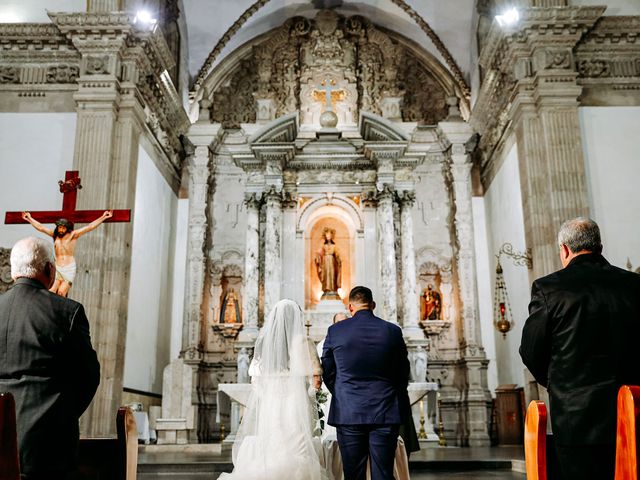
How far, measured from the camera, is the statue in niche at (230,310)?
13.3 meters

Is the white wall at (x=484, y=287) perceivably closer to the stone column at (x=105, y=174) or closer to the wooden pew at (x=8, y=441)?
the stone column at (x=105, y=174)

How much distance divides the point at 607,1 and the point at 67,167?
9.06 metres

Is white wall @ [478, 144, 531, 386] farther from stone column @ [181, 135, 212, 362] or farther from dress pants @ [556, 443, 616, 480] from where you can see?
dress pants @ [556, 443, 616, 480]

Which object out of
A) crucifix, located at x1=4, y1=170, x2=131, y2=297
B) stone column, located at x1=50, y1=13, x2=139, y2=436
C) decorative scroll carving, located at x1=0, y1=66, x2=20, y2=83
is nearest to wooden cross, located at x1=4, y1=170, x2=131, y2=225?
crucifix, located at x1=4, y1=170, x2=131, y2=297

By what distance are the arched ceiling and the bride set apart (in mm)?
10682

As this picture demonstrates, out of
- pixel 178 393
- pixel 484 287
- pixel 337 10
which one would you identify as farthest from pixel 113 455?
pixel 337 10

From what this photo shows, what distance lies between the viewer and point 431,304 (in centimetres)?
1332

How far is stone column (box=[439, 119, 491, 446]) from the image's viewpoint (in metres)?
12.4

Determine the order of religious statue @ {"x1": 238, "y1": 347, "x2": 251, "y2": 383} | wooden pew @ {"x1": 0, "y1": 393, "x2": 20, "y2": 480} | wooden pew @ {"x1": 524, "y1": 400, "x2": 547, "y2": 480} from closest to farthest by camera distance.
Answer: wooden pew @ {"x1": 0, "y1": 393, "x2": 20, "y2": 480} → wooden pew @ {"x1": 524, "y1": 400, "x2": 547, "y2": 480} → religious statue @ {"x1": 238, "y1": 347, "x2": 251, "y2": 383}

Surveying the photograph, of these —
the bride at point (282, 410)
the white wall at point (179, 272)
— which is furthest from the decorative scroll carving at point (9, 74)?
the bride at point (282, 410)

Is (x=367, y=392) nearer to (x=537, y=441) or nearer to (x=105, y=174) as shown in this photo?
(x=537, y=441)

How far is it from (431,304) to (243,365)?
4.10 m

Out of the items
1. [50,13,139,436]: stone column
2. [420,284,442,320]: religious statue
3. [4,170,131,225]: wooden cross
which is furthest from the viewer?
[420,284,442,320]: religious statue

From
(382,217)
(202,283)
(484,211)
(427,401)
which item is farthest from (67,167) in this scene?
(484,211)
